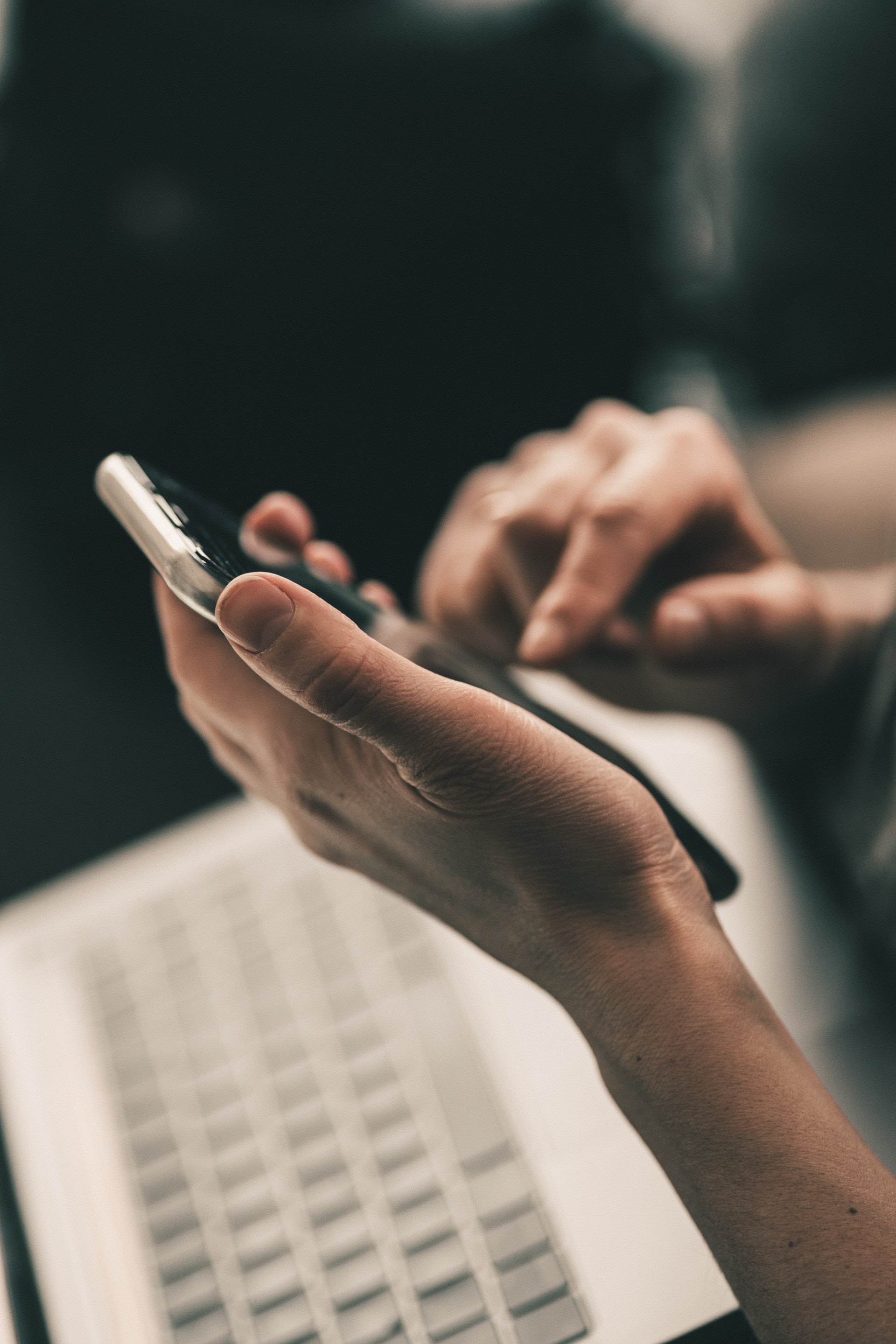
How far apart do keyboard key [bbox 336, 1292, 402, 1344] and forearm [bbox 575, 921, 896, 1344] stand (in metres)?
0.14

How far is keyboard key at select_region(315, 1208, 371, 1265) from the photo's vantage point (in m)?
0.39

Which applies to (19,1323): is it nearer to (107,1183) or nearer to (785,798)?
(107,1183)

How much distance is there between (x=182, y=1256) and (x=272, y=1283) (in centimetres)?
5

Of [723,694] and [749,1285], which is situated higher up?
[723,694]

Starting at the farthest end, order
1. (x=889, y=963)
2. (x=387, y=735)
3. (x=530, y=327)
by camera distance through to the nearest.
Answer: (x=530, y=327) < (x=889, y=963) < (x=387, y=735)

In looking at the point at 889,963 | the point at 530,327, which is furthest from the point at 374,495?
the point at 889,963

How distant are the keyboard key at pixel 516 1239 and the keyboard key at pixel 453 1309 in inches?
0.6

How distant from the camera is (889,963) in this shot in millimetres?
431

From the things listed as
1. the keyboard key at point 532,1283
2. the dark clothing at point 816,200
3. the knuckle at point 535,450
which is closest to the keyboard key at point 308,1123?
the keyboard key at point 532,1283

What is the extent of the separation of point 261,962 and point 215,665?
→ 0.20 metres

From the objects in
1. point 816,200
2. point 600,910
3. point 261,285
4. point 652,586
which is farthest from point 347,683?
point 816,200

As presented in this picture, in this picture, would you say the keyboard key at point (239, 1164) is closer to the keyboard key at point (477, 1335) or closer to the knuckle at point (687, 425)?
the keyboard key at point (477, 1335)

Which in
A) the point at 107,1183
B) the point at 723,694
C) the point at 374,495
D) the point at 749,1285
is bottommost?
the point at 749,1285

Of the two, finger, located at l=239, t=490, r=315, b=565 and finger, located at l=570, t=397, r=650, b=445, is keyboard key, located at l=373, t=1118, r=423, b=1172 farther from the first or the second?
finger, located at l=570, t=397, r=650, b=445
